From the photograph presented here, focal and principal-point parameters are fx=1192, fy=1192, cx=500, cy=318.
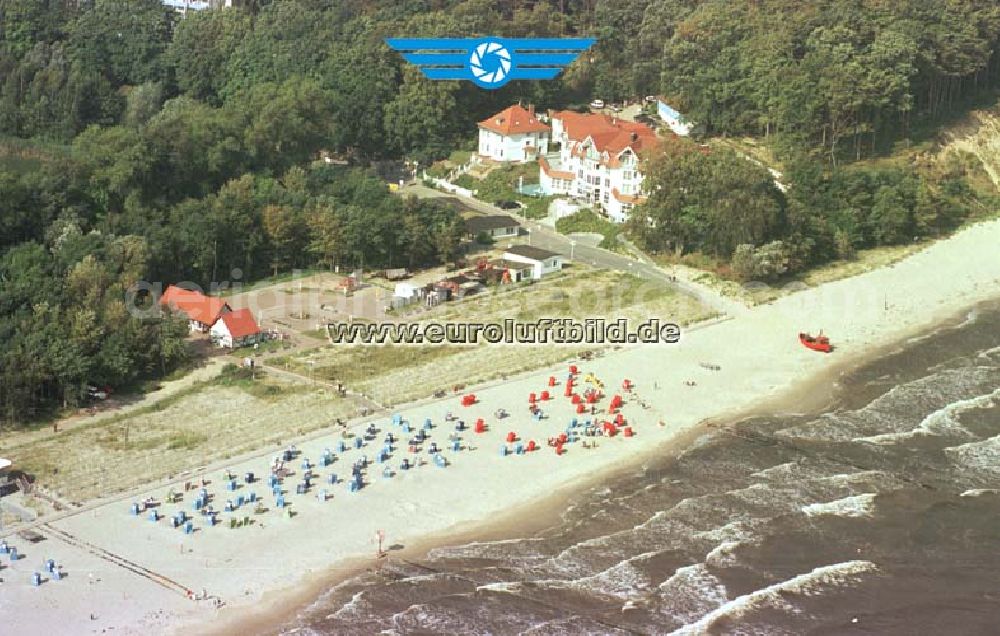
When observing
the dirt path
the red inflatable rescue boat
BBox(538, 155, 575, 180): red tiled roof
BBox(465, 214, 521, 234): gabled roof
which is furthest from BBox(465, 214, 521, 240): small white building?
the dirt path

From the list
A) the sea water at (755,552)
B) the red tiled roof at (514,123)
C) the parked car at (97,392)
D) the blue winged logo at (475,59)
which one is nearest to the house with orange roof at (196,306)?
the parked car at (97,392)

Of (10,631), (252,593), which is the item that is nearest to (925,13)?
(252,593)

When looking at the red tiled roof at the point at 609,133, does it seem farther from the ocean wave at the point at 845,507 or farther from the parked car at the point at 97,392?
the parked car at the point at 97,392

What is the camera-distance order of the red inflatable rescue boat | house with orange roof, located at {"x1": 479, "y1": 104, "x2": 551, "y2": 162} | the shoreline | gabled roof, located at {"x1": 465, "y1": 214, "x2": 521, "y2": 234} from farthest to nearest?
house with orange roof, located at {"x1": 479, "y1": 104, "x2": 551, "y2": 162}, gabled roof, located at {"x1": 465, "y1": 214, "x2": 521, "y2": 234}, the red inflatable rescue boat, the shoreline

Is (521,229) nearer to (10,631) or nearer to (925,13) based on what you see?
(925,13)

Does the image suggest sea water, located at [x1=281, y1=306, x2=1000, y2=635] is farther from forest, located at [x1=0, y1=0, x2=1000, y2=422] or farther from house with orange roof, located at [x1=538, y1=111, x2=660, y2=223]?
house with orange roof, located at [x1=538, y1=111, x2=660, y2=223]

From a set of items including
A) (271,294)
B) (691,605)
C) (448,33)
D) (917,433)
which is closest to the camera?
(691,605)
